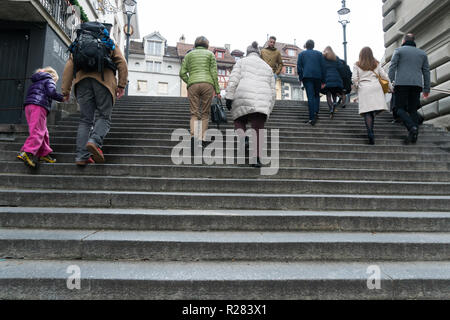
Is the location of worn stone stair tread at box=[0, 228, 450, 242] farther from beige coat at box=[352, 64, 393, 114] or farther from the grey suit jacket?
the grey suit jacket

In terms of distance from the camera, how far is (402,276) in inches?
87.7

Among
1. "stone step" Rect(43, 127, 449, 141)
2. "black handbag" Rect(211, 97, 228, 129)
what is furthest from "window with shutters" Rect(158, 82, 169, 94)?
"black handbag" Rect(211, 97, 228, 129)

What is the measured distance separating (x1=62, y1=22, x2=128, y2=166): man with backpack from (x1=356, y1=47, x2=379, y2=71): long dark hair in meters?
4.57

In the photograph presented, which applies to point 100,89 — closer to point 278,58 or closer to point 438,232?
point 438,232

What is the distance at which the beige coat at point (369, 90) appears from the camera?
5566 millimetres

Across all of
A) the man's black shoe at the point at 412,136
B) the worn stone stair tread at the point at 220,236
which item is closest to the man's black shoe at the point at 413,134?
the man's black shoe at the point at 412,136

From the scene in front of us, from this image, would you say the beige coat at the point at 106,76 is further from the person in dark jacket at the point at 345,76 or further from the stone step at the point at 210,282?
the person in dark jacket at the point at 345,76

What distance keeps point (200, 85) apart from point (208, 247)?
340 cm

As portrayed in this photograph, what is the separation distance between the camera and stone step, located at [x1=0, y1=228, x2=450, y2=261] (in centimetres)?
245

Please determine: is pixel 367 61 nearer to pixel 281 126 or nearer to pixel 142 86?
pixel 281 126

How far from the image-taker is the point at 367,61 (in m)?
5.75

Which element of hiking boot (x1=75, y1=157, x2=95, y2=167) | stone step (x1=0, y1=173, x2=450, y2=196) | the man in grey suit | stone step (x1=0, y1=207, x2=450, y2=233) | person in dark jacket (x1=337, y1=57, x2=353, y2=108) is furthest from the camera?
person in dark jacket (x1=337, y1=57, x2=353, y2=108)
